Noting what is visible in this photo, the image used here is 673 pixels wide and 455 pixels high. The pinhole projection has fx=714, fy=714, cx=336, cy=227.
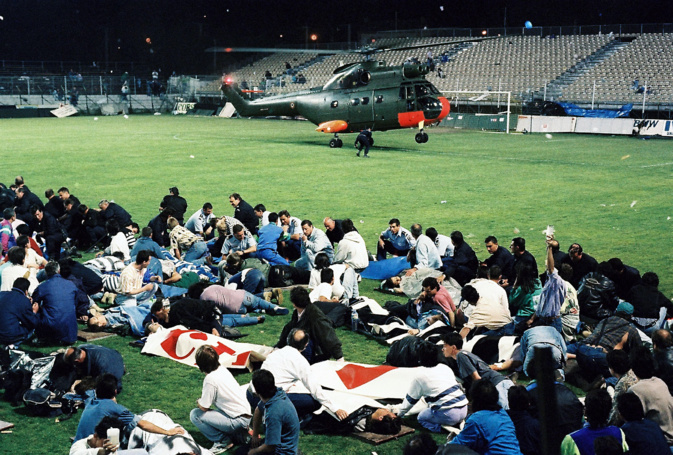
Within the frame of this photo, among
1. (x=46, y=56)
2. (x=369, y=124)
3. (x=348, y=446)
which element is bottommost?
(x=348, y=446)

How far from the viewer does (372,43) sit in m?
69.9

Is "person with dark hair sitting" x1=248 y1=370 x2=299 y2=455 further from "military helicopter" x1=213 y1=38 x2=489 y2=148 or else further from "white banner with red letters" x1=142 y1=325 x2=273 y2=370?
"military helicopter" x1=213 y1=38 x2=489 y2=148

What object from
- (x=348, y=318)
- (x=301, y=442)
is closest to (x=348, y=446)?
(x=301, y=442)

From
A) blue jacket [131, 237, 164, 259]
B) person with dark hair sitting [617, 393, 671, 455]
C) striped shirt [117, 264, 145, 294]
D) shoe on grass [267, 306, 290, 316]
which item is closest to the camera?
person with dark hair sitting [617, 393, 671, 455]

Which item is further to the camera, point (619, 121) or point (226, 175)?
point (619, 121)

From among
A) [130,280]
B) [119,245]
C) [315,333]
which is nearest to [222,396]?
[315,333]

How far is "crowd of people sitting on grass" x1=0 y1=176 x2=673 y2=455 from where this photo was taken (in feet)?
21.5

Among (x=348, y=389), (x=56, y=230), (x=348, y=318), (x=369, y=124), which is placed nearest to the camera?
(x=348, y=389)

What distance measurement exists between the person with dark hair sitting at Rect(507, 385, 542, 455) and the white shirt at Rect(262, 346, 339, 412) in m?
1.98

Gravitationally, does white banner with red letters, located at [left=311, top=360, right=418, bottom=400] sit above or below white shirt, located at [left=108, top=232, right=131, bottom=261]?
below

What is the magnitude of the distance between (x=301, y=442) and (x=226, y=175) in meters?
19.1

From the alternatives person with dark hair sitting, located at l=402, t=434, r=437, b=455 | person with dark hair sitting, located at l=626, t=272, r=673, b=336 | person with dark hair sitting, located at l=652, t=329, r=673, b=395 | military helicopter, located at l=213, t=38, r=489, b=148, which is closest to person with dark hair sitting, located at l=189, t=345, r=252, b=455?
person with dark hair sitting, located at l=402, t=434, r=437, b=455

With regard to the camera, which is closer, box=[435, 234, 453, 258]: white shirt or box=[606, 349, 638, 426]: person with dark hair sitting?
box=[606, 349, 638, 426]: person with dark hair sitting

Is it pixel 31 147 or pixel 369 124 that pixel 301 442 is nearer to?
pixel 369 124
